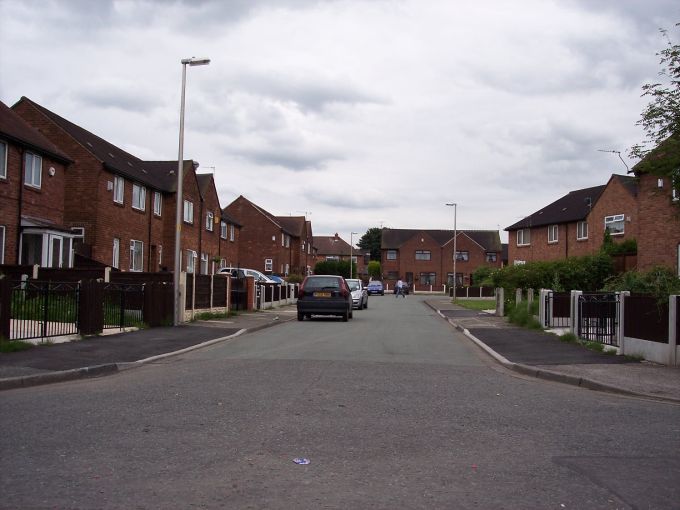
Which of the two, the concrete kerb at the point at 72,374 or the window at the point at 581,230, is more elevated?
the window at the point at 581,230

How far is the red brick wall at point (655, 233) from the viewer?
27.5 metres

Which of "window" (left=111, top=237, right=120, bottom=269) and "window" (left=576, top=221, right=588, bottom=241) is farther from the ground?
"window" (left=576, top=221, right=588, bottom=241)

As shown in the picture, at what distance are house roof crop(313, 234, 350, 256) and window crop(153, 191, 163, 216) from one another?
293ft

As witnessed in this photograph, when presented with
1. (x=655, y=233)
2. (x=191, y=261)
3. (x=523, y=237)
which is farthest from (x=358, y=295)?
(x=523, y=237)

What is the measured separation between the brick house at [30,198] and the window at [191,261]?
14302 millimetres

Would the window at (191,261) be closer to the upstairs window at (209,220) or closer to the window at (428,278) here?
the upstairs window at (209,220)

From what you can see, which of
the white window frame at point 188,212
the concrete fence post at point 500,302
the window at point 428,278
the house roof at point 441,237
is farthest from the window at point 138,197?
the house roof at point 441,237

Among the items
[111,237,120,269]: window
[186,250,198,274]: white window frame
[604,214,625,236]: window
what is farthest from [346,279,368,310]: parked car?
[604,214,625,236]: window

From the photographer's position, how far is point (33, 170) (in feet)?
83.4

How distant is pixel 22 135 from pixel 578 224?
3704 centimetres

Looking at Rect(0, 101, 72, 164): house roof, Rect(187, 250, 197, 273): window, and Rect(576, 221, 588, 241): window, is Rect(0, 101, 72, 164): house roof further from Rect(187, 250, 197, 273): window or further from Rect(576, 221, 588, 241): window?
Rect(576, 221, 588, 241): window

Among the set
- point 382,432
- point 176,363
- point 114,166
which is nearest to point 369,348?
point 176,363

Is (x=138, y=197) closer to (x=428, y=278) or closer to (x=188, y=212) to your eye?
(x=188, y=212)

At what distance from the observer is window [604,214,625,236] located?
40.9 meters
